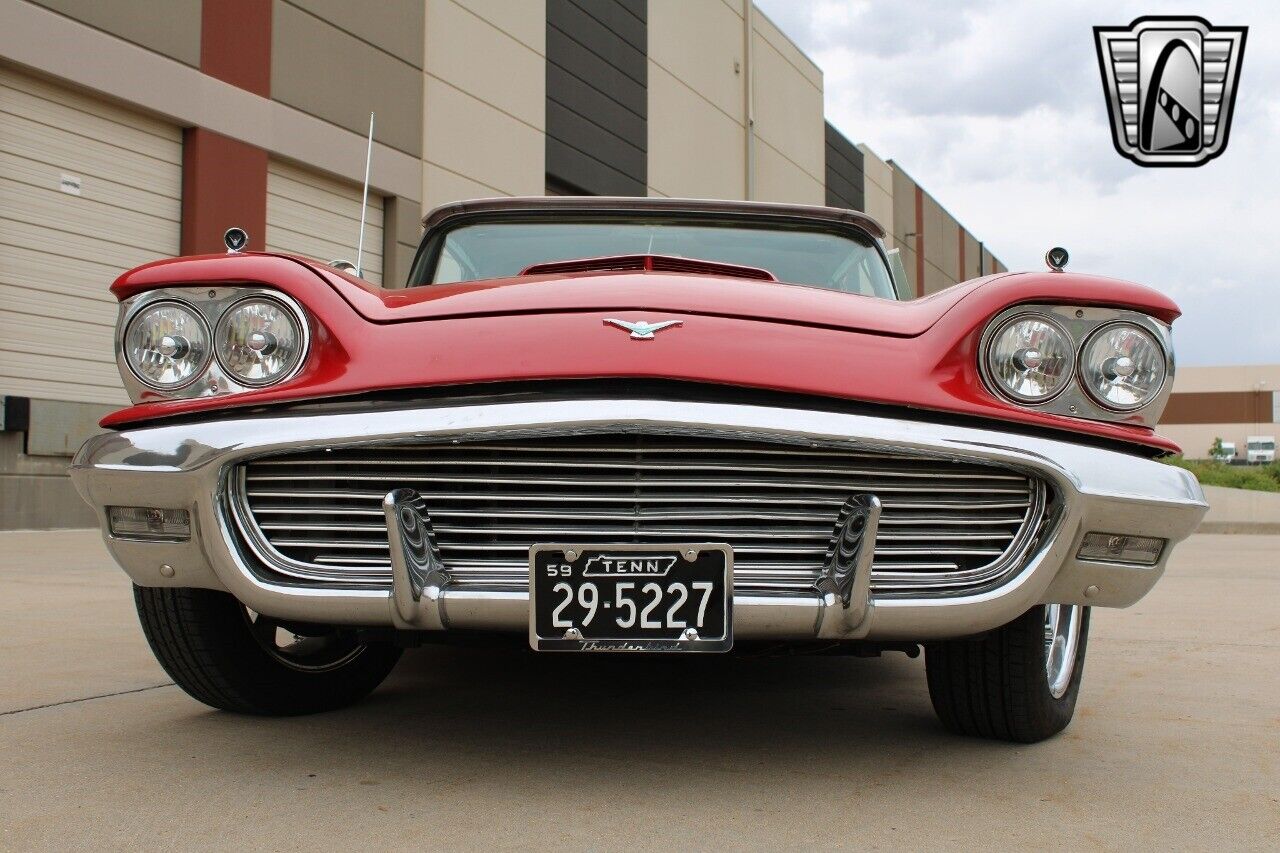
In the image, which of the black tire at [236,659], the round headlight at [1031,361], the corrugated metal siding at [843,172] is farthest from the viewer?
the corrugated metal siding at [843,172]

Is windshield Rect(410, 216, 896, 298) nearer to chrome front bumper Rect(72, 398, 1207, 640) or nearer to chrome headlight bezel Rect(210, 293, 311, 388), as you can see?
chrome headlight bezel Rect(210, 293, 311, 388)

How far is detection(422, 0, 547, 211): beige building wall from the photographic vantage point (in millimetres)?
13656

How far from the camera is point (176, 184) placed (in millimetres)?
10602

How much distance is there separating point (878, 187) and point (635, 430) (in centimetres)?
2943

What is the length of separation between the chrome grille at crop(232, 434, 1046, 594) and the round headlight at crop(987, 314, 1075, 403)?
0.18 metres

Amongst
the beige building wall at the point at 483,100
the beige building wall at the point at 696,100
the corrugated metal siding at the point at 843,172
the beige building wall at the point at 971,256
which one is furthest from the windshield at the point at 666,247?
the beige building wall at the point at 971,256

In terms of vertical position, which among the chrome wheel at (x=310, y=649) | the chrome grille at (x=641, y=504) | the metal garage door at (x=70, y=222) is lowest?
the chrome wheel at (x=310, y=649)

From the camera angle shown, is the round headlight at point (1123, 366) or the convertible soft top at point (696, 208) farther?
the convertible soft top at point (696, 208)

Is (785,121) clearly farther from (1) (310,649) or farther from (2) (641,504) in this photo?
Result: (2) (641,504)

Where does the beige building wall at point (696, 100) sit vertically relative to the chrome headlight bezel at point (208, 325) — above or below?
above

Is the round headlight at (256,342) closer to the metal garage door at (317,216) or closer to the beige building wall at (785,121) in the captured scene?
the metal garage door at (317,216)

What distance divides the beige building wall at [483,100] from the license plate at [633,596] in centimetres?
1204

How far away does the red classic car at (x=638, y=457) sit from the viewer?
1963mm

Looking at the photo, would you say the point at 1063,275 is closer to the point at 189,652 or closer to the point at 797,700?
the point at 797,700
